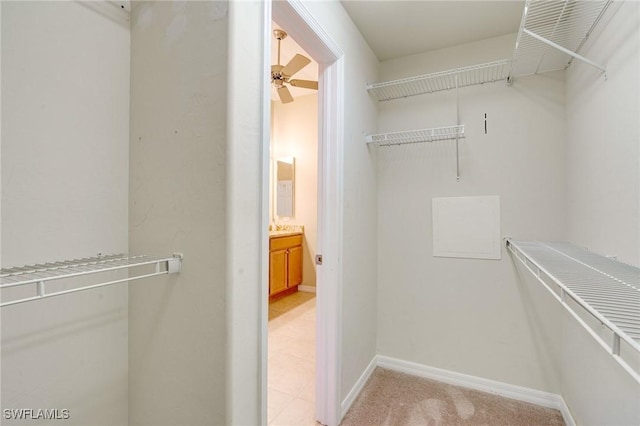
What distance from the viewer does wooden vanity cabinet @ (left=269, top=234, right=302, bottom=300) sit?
3521 mm

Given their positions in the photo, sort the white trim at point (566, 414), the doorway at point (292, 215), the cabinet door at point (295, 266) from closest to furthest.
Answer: the white trim at point (566, 414) → the doorway at point (292, 215) → the cabinet door at point (295, 266)

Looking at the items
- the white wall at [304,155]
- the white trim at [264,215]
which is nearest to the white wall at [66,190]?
the white trim at [264,215]

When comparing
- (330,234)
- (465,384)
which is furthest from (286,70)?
(465,384)

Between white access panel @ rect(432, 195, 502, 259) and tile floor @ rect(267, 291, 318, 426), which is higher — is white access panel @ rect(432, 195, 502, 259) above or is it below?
above

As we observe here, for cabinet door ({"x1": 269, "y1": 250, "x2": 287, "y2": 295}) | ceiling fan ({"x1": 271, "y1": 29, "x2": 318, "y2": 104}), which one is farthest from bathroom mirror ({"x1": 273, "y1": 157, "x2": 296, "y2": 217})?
ceiling fan ({"x1": 271, "y1": 29, "x2": 318, "y2": 104})

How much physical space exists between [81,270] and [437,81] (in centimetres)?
227

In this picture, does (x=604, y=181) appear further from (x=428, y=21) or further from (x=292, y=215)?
(x=292, y=215)

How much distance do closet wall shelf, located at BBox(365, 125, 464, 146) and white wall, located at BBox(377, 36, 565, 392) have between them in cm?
5

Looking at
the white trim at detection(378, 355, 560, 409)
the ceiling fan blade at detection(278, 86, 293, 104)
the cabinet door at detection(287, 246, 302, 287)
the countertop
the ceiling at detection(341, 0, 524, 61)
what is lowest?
the white trim at detection(378, 355, 560, 409)

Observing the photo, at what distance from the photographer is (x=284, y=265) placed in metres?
3.79

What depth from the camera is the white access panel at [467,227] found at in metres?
1.95

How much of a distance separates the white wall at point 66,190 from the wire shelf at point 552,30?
67.0 inches

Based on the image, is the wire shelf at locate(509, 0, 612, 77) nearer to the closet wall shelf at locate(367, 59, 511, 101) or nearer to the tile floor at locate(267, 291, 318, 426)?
the closet wall shelf at locate(367, 59, 511, 101)

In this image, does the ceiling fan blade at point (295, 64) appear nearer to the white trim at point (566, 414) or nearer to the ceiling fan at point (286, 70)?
the ceiling fan at point (286, 70)
